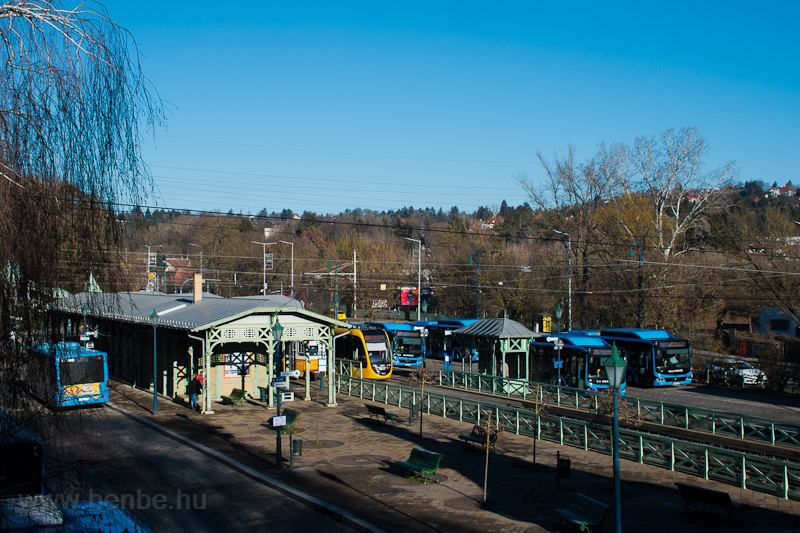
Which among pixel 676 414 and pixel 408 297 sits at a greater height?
pixel 408 297

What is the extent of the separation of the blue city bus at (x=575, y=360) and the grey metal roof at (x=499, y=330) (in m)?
1.91

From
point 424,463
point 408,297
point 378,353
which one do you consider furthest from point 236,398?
point 408,297

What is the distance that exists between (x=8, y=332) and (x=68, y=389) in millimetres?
1093

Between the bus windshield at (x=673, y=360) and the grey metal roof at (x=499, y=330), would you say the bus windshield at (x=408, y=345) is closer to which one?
the grey metal roof at (x=499, y=330)

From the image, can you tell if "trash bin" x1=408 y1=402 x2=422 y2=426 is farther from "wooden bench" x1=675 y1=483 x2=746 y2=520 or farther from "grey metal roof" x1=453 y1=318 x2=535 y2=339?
"wooden bench" x1=675 y1=483 x2=746 y2=520

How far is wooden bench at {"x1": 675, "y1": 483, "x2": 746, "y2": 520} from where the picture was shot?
1300 centimetres

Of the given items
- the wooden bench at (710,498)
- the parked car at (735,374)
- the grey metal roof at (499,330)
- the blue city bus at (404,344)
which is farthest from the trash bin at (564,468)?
the blue city bus at (404,344)

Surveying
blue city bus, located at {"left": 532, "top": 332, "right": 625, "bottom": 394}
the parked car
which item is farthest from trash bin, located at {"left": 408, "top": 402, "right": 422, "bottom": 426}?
the parked car

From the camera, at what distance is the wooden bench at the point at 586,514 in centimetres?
1227

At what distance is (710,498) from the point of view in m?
13.2

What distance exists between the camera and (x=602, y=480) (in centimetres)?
1681

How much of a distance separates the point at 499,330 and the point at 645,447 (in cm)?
1416

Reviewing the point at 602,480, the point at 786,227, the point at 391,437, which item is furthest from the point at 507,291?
the point at 602,480

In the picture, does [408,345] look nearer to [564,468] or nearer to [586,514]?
[564,468]
